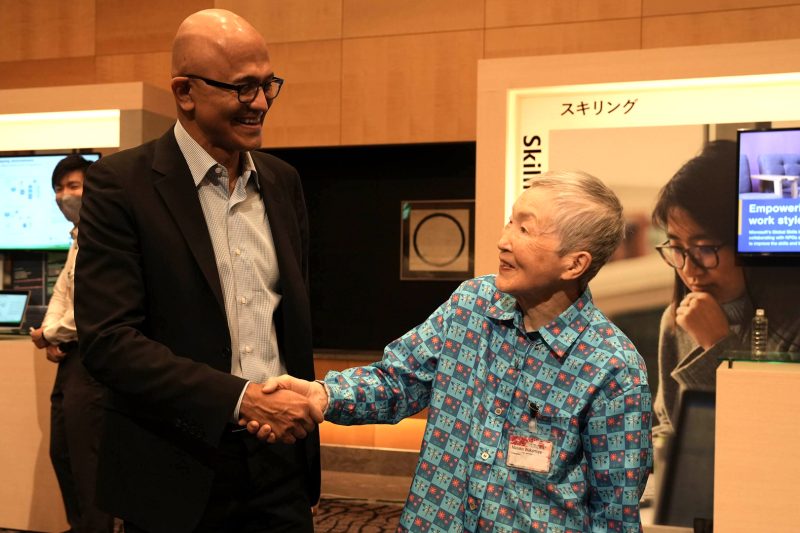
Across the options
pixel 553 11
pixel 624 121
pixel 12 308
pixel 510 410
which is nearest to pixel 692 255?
pixel 624 121

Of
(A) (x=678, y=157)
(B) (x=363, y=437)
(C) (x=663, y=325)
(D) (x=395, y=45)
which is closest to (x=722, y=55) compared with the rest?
(A) (x=678, y=157)

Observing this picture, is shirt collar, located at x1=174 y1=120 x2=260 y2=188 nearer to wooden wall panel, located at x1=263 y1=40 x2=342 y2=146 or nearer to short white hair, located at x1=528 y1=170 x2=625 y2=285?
short white hair, located at x1=528 y1=170 x2=625 y2=285

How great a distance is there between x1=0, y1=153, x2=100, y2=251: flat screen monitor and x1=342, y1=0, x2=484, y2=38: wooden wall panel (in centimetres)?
224

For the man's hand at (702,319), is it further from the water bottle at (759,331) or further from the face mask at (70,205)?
the face mask at (70,205)

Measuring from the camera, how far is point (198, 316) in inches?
70.9

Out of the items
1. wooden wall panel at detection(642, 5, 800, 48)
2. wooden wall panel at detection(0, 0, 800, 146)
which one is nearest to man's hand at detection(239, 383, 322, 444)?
wooden wall panel at detection(0, 0, 800, 146)

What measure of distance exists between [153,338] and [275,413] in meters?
0.30

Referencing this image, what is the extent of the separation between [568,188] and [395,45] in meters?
4.80

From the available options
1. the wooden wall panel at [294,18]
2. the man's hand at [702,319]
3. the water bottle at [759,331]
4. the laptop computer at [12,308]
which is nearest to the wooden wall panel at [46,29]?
the wooden wall panel at [294,18]

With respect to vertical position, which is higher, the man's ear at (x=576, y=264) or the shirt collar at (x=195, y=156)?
the shirt collar at (x=195, y=156)

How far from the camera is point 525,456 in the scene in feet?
5.72

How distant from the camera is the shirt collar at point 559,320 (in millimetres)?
1796

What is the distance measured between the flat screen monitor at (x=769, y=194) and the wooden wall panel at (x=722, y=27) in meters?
1.49

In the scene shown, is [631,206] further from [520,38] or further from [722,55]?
[520,38]
